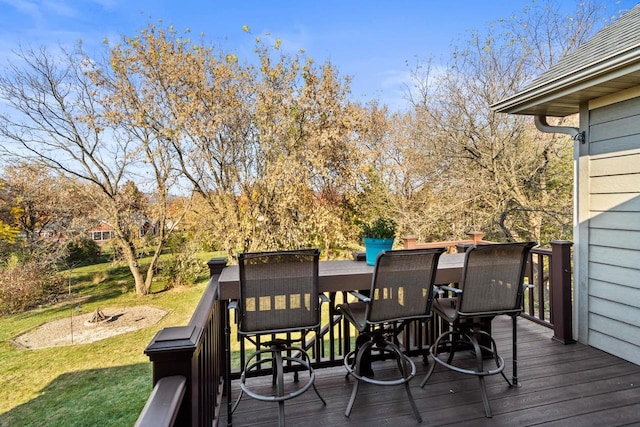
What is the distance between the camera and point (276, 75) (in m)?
8.05

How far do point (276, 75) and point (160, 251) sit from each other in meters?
5.76

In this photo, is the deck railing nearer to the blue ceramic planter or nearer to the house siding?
the house siding

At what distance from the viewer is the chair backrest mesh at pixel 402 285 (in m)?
1.95

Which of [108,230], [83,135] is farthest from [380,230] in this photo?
[108,230]

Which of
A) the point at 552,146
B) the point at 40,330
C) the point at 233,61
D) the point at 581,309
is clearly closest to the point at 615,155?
the point at 581,309

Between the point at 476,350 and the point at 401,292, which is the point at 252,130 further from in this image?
the point at 476,350

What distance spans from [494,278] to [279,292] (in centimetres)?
139

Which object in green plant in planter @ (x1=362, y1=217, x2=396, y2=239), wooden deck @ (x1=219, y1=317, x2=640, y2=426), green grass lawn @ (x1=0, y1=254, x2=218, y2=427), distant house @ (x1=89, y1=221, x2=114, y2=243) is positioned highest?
green plant in planter @ (x1=362, y1=217, x2=396, y2=239)

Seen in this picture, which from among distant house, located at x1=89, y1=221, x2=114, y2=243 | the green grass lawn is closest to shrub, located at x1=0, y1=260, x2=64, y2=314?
the green grass lawn

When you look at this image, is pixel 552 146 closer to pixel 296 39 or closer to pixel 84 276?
pixel 296 39

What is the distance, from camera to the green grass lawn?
4090 mm

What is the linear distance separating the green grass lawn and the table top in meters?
2.94

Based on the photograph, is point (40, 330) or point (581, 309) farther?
point (40, 330)

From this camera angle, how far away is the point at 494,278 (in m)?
2.18
